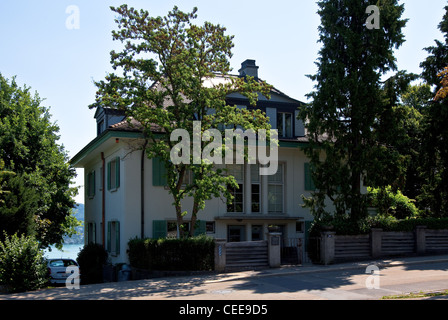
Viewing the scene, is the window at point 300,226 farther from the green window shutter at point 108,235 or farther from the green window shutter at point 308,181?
the green window shutter at point 108,235

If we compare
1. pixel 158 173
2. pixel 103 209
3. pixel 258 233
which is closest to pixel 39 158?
pixel 103 209

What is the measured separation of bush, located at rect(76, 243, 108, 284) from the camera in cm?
2376

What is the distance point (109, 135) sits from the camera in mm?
21531

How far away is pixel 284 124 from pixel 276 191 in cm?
344

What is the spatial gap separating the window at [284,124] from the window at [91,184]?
11.5 metres

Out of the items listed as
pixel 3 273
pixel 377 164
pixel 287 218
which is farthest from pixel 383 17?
pixel 3 273

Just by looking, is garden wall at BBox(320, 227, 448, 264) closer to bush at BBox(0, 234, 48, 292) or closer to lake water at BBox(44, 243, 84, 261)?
bush at BBox(0, 234, 48, 292)

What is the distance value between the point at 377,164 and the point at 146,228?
33.0ft

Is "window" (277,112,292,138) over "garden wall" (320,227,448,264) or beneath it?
over

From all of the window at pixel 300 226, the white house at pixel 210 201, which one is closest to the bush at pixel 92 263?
the white house at pixel 210 201

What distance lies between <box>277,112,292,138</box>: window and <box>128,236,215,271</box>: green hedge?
8.53 m

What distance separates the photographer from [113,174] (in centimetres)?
2466

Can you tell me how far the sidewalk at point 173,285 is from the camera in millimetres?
14734

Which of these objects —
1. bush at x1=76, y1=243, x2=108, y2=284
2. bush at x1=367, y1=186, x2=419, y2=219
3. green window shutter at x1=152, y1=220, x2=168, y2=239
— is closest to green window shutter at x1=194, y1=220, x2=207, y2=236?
green window shutter at x1=152, y1=220, x2=168, y2=239
